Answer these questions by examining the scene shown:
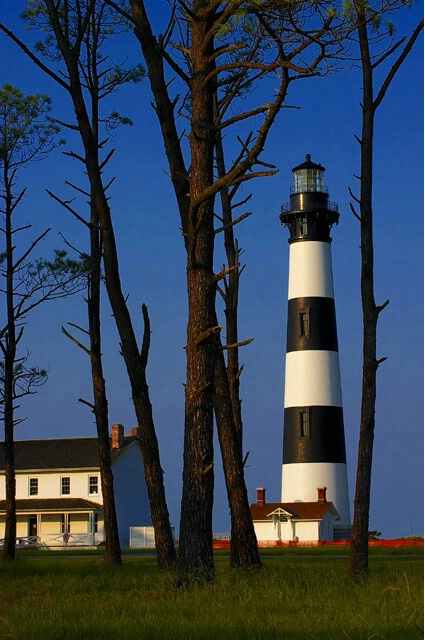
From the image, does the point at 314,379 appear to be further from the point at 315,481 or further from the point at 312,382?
the point at 315,481

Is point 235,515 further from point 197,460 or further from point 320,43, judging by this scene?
point 320,43

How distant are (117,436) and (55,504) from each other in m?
5.24

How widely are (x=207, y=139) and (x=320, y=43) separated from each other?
228cm

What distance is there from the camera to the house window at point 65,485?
62.6 meters

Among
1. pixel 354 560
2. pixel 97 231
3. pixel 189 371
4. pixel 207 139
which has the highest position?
pixel 97 231

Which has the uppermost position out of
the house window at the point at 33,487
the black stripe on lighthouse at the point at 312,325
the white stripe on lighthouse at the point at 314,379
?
the black stripe on lighthouse at the point at 312,325

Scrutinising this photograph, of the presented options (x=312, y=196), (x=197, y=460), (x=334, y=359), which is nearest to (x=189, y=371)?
(x=197, y=460)

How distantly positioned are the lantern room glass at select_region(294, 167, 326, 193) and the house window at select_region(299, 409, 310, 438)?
10.7m

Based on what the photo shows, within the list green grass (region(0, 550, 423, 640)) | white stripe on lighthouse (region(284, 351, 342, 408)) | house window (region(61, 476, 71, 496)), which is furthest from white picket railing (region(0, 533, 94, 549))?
green grass (region(0, 550, 423, 640))

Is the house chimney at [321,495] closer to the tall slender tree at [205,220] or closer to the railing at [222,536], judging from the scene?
the railing at [222,536]

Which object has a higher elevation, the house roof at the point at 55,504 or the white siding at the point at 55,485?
the white siding at the point at 55,485

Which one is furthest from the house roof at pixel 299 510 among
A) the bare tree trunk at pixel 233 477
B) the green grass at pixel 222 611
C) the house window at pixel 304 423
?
the green grass at pixel 222 611

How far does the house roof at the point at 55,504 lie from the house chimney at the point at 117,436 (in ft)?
11.6

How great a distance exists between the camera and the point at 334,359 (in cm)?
4516
